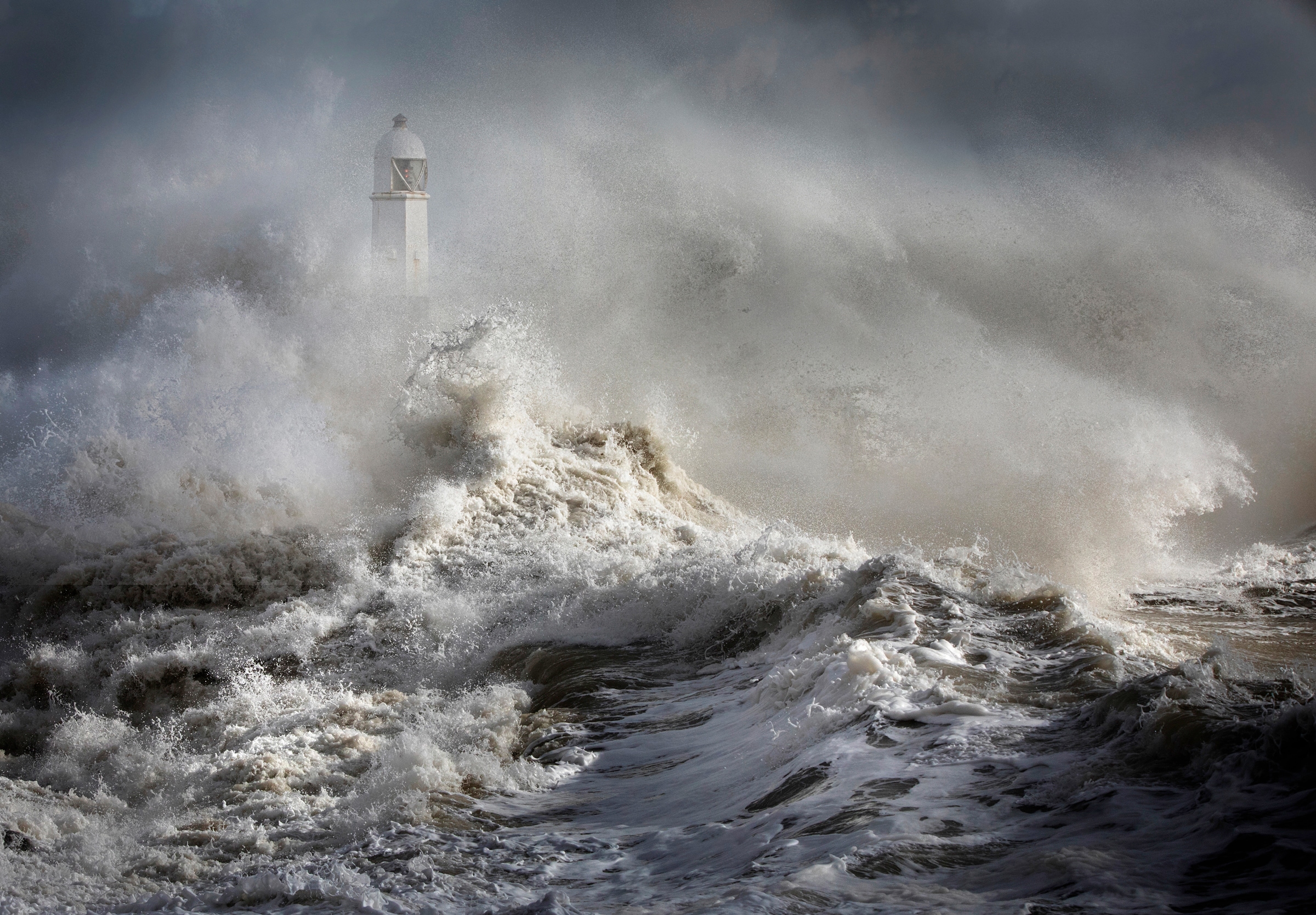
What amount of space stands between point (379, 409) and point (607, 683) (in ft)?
17.7

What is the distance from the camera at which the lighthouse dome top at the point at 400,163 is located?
59.6 feet

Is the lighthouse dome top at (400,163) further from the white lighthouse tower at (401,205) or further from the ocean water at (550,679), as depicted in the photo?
the ocean water at (550,679)

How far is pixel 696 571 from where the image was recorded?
769 cm

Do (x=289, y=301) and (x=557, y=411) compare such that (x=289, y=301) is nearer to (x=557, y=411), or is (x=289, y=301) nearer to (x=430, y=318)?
(x=430, y=318)

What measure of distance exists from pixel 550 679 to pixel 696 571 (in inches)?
65.7

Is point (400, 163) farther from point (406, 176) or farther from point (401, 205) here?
point (401, 205)

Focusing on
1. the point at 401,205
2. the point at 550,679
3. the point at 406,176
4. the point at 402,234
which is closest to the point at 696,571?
the point at 550,679

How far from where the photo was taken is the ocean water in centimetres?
351

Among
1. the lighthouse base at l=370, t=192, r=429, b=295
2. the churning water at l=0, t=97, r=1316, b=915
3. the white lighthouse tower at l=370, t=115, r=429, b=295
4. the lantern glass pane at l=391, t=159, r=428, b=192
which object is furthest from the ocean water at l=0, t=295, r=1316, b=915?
the lantern glass pane at l=391, t=159, r=428, b=192

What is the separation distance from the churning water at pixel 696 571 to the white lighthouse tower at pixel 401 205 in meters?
2.11

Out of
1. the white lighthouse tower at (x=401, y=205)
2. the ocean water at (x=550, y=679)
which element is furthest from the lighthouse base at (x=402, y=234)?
the ocean water at (x=550, y=679)

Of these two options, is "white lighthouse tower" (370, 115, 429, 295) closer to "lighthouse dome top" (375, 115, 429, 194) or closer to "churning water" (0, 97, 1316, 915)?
"lighthouse dome top" (375, 115, 429, 194)

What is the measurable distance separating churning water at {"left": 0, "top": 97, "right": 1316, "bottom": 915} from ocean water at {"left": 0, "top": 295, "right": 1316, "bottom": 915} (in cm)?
3

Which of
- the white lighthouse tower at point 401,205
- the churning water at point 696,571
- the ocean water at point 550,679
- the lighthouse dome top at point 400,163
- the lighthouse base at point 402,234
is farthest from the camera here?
the lighthouse dome top at point 400,163
